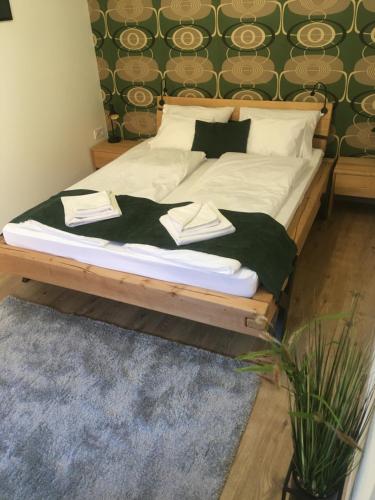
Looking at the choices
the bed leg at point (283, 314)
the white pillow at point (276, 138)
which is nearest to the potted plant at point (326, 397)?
the bed leg at point (283, 314)

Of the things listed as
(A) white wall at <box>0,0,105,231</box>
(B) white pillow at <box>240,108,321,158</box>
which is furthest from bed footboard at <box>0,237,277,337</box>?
(B) white pillow at <box>240,108,321,158</box>

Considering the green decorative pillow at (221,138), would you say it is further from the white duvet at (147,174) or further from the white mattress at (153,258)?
the white mattress at (153,258)

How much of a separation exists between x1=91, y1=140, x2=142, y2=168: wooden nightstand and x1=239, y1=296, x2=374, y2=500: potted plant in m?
3.08

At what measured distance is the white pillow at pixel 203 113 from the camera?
132 inches

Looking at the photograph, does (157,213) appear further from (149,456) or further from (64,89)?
(64,89)

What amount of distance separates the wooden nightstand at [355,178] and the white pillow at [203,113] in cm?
96

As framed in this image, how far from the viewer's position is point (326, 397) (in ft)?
3.50

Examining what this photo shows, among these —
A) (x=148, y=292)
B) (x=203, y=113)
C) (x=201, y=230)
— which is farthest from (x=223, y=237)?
(x=203, y=113)

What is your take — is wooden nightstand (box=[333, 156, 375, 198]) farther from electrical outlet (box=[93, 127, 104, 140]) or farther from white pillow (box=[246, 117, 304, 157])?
electrical outlet (box=[93, 127, 104, 140])

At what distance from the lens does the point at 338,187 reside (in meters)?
3.19

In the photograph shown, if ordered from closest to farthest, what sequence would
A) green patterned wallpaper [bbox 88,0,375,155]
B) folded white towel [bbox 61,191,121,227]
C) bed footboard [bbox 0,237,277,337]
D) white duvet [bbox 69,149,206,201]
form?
bed footboard [bbox 0,237,277,337] < folded white towel [bbox 61,191,121,227] < white duvet [bbox 69,149,206,201] < green patterned wallpaper [bbox 88,0,375,155]

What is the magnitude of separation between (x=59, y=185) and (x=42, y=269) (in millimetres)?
1523

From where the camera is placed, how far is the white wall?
9.95ft

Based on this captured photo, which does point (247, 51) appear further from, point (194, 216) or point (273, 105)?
point (194, 216)
